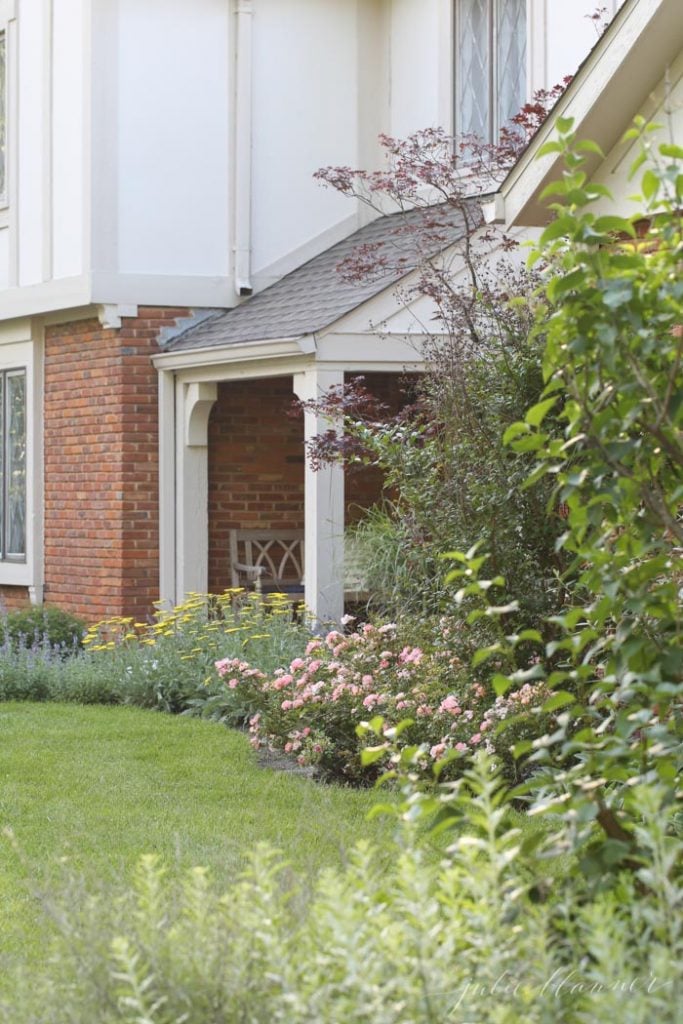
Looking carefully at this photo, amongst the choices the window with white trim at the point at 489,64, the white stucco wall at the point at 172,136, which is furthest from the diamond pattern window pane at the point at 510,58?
the white stucco wall at the point at 172,136

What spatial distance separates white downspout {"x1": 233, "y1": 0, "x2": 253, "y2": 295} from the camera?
14180mm

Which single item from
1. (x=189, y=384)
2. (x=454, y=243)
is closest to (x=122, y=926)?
(x=454, y=243)

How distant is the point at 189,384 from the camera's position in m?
13.8

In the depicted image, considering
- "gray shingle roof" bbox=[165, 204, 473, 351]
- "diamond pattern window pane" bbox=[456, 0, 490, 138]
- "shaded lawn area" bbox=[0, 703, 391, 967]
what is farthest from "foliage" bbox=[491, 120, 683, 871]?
"diamond pattern window pane" bbox=[456, 0, 490, 138]

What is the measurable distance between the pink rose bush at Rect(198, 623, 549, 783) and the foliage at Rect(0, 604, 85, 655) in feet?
14.4

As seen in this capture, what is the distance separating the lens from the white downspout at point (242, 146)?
46.5 feet

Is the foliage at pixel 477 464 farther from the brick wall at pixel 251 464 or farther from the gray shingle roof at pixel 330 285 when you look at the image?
the brick wall at pixel 251 464

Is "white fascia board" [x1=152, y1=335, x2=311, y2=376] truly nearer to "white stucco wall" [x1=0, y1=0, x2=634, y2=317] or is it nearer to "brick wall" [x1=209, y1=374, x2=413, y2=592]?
"white stucco wall" [x1=0, y1=0, x2=634, y2=317]

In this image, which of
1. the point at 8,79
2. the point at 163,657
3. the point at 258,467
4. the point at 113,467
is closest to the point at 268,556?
the point at 258,467

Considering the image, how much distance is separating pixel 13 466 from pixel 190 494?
2.57m

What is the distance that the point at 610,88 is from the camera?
7.43m

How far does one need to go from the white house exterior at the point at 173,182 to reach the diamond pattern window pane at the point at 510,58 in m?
0.02

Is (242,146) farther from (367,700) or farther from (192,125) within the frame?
(367,700)

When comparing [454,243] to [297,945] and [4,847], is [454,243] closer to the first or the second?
[4,847]
